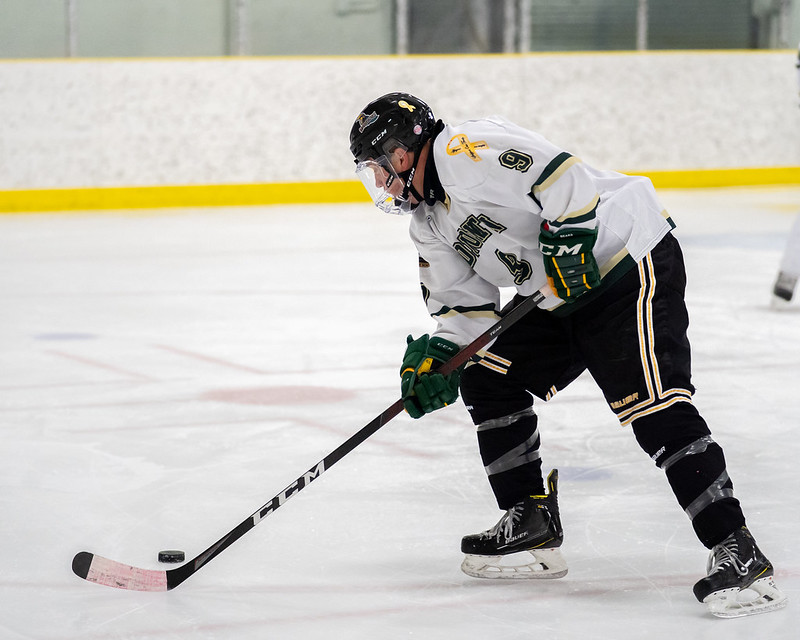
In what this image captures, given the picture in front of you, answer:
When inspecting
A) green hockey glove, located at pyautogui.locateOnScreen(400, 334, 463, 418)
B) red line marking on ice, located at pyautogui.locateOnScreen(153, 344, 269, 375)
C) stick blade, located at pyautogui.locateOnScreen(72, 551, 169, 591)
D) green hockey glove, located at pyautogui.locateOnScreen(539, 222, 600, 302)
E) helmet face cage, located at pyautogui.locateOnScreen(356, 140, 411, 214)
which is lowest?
red line marking on ice, located at pyautogui.locateOnScreen(153, 344, 269, 375)

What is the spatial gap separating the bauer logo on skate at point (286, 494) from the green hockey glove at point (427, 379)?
8.7 inches

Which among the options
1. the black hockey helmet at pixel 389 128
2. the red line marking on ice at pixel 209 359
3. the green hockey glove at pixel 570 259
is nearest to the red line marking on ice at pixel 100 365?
the red line marking on ice at pixel 209 359

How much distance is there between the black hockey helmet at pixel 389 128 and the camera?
223 centimetres

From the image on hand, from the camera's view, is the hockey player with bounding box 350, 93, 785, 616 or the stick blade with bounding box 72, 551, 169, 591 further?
the stick blade with bounding box 72, 551, 169, 591

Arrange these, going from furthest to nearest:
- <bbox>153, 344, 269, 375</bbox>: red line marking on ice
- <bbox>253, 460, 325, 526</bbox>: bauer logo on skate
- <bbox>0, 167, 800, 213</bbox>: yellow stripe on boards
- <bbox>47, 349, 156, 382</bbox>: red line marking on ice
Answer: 1. <bbox>0, 167, 800, 213</bbox>: yellow stripe on boards
2. <bbox>153, 344, 269, 375</bbox>: red line marking on ice
3. <bbox>47, 349, 156, 382</bbox>: red line marking on ice
4. <bbox>253, 460, 325, 526</bbox>: bauer logo on skate

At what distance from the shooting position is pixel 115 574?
7.52 feet

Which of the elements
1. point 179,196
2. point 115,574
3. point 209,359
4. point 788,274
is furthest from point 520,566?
point 179,196

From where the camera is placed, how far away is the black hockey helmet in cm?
223

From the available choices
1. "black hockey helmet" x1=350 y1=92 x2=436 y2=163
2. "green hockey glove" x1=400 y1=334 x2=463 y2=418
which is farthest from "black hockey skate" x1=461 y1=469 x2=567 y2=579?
"black hockey helmet" x1=350 y1=92 x2=436 y2=163

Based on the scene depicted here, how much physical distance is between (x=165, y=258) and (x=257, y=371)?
278 centimetres

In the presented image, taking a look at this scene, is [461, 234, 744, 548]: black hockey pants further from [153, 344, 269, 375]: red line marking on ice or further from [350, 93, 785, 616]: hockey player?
[153, 344, 269, 375]: red line marking on ice

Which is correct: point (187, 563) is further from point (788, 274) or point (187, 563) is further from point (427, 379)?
point (788, 274)

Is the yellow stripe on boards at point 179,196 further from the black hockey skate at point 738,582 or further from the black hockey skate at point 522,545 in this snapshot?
the black hockey skate at point 738,582

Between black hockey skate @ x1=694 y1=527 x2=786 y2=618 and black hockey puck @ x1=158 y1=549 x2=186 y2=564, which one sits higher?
black hockey skate @ x1=694 y1=527 x2=786 y2=618
